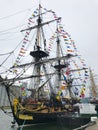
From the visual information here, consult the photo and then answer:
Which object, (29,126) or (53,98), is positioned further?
(53,98)

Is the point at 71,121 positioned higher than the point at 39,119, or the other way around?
the point at 71,121

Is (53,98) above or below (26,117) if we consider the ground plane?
above

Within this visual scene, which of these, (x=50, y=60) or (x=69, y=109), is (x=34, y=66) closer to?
(x=50, y=60)

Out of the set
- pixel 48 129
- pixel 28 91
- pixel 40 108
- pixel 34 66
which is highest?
pixel 34 66

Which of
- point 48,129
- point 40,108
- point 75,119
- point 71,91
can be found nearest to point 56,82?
point 71,91

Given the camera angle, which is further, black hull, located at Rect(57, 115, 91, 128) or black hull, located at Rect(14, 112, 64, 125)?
black hull, located at Rect(14, 112, 64, 125)

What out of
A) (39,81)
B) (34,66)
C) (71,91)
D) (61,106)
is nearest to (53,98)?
(61,106)

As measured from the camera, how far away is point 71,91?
200ft

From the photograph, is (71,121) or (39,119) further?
(39,119)

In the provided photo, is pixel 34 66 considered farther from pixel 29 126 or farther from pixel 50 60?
pixel 29 126

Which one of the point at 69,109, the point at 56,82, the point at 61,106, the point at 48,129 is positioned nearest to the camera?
the point at 48,129

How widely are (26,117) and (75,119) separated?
1064 centimetres

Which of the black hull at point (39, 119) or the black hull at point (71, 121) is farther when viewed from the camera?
the black hull at point (39, 119)

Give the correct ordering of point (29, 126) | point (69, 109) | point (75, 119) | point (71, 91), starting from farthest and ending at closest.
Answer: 1. point (71, 91)
2. point (69, 109)
3. point (29, 126)
4. point (75, 119)
